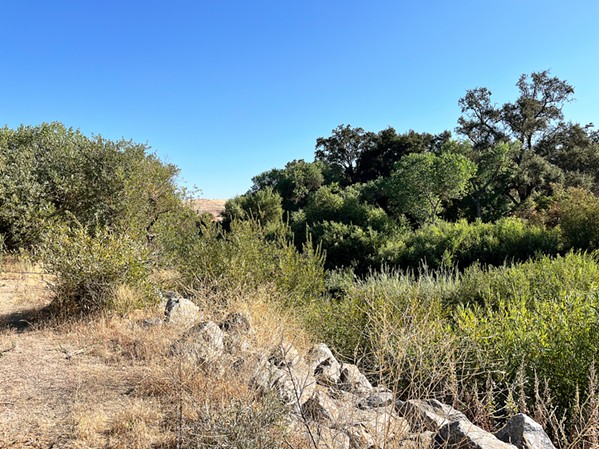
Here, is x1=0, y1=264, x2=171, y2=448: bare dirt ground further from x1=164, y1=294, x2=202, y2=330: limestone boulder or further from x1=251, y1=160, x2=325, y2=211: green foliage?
x1=251, y1=160, x2=325, y2=211: green foliage

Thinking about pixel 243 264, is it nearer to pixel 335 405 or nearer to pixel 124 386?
pixel 124 386

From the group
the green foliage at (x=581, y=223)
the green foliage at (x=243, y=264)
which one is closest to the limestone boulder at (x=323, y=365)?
the green foliage at (x=243, y=264)

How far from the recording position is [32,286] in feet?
22.1

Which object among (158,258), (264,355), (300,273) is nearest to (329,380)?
(264,355)

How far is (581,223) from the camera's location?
11148 mm

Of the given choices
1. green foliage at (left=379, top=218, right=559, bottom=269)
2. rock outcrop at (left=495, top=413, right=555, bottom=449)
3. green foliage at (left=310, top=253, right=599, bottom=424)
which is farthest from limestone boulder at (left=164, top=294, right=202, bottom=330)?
green foliage at (left=379, top=218, right=559, bottom=269)

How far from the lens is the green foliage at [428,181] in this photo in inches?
680

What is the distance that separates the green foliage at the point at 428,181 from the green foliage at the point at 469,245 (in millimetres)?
3272

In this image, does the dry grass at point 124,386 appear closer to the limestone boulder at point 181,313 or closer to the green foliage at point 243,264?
the limestone boulder at point 181,313

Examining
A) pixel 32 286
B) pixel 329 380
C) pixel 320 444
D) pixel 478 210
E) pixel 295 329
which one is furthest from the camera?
pixel 478 210

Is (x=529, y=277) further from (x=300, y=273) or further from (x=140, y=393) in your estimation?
(x=140, y=393)

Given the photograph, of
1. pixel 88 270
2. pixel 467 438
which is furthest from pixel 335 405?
pixel 88 270

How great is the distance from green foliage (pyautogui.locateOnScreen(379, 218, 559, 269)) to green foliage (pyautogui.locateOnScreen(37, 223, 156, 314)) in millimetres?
8952

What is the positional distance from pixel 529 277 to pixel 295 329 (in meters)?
4.49
